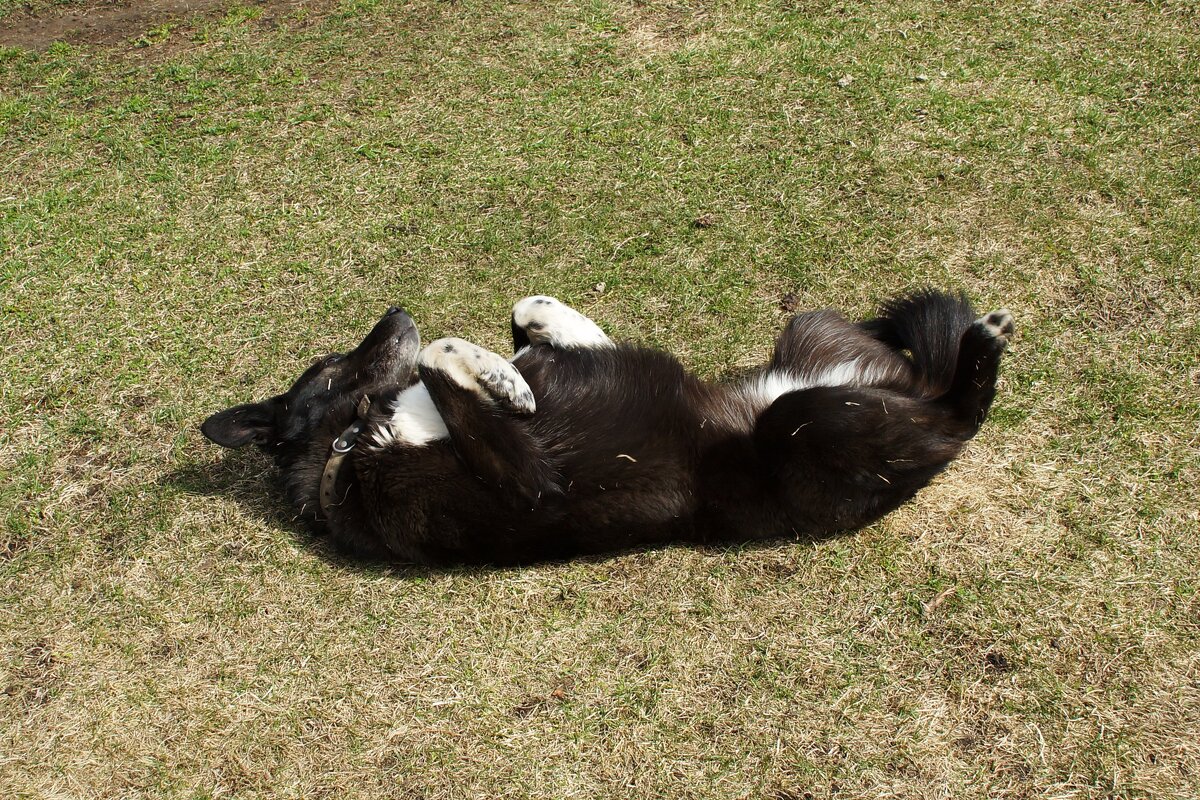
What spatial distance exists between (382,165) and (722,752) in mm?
3723

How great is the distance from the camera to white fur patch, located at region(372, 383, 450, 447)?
3301 mm

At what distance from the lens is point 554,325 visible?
369cm

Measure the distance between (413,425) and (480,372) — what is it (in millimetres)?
361

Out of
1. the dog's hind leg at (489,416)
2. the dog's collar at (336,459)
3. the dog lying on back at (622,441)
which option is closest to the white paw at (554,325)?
the dog lying on back at (622,441)

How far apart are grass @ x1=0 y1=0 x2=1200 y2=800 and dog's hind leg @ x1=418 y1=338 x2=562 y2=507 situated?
19.3 inches

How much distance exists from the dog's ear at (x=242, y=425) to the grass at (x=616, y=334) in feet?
1.32

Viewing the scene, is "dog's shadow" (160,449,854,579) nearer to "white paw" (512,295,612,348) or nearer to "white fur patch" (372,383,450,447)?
"white fur patch" (372,383,450,447)

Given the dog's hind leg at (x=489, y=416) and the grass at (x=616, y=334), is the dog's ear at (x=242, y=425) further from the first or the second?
the dog's hind leg at (x=489, y=416)

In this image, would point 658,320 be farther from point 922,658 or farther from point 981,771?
point 981,771

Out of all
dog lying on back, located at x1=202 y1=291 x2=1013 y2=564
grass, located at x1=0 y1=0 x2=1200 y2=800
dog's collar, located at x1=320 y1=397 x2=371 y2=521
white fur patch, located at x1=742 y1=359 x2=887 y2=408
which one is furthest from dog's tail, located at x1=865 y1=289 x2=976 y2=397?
dog's collar, located at x1=320 y1=397 x2=371 y2=521

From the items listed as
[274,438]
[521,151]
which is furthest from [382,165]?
[274,438]

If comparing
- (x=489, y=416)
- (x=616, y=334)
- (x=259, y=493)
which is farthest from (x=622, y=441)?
(x=259, y=493)

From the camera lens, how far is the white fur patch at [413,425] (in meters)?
3.30

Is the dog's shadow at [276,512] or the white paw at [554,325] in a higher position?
the white paw at [554,325]
